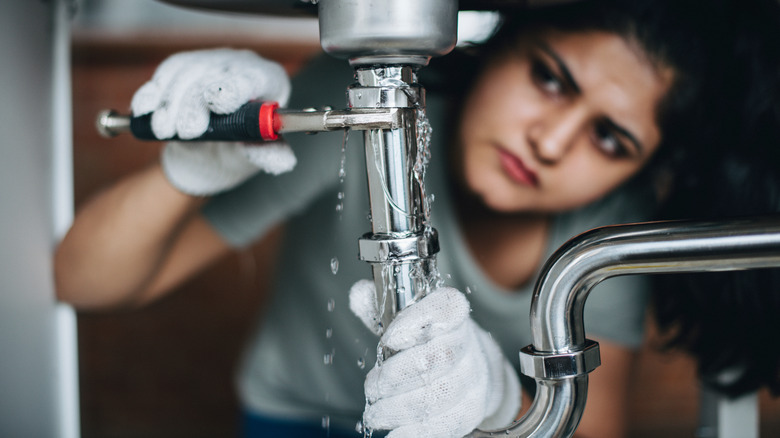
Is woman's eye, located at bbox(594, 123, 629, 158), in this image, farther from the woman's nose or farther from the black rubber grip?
the black rubber grip

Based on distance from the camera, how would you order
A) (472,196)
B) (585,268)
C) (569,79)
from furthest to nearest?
(472,196)
(569,79)
(585,268)

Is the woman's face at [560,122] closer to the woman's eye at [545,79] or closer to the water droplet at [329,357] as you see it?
the woman's eye at [545,79]

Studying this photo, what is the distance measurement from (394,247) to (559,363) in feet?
0.36

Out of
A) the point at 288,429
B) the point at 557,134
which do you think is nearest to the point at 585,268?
the point at 557,134

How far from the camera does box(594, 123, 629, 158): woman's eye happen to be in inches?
25.2

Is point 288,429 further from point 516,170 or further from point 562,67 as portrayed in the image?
point 562,67

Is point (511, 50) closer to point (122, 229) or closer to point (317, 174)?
point (317, 174)

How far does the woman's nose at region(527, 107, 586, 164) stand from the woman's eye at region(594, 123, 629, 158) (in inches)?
1.0

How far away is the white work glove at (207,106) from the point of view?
15.1 inches

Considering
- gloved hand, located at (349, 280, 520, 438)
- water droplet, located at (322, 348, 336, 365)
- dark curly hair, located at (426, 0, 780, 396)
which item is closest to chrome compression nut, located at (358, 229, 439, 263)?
gloved hand, located at (349, 280, 520, 438)

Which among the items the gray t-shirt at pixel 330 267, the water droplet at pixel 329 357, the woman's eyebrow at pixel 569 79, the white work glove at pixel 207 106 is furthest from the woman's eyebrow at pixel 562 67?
the water droplet at pixel 329 357

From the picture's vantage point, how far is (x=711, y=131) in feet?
2.21

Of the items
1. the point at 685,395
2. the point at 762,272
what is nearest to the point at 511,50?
the point at 762,272

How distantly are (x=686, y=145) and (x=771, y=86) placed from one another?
99mm
